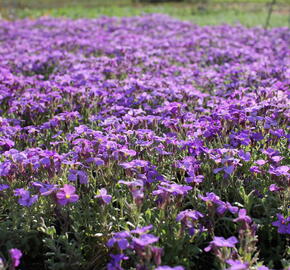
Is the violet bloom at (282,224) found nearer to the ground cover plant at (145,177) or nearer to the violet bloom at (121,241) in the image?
the ground cover plant at (145,177)

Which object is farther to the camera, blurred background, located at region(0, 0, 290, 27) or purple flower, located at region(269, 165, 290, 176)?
blurred background, located at region(0, 0, 290, 27)

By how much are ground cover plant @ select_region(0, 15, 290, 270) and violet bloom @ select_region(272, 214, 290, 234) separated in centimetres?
1

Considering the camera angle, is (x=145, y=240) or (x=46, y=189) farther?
(x=46, y=189)

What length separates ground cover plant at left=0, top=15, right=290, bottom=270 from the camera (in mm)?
2818

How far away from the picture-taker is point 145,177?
313cm

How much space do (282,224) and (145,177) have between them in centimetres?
102

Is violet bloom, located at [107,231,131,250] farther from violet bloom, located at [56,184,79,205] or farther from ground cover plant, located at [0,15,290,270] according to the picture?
violet bloom, located at [56,184,79,205]

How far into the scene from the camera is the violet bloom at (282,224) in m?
2.88

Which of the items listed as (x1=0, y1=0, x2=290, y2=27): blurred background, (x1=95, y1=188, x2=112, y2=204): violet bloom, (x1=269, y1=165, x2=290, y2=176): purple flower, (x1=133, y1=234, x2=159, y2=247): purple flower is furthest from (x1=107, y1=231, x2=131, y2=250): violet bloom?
(x1=0, y1=0, x2=290, y2=27): blurred background

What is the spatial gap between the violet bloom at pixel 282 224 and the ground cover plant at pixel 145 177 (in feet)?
0.03

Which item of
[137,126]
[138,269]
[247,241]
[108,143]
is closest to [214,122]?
[137,126]

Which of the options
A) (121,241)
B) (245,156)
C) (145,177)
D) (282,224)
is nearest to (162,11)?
(245,156)

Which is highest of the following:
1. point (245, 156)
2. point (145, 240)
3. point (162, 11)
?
point (162, 11)

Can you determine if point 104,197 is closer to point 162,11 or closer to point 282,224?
point 282,224
